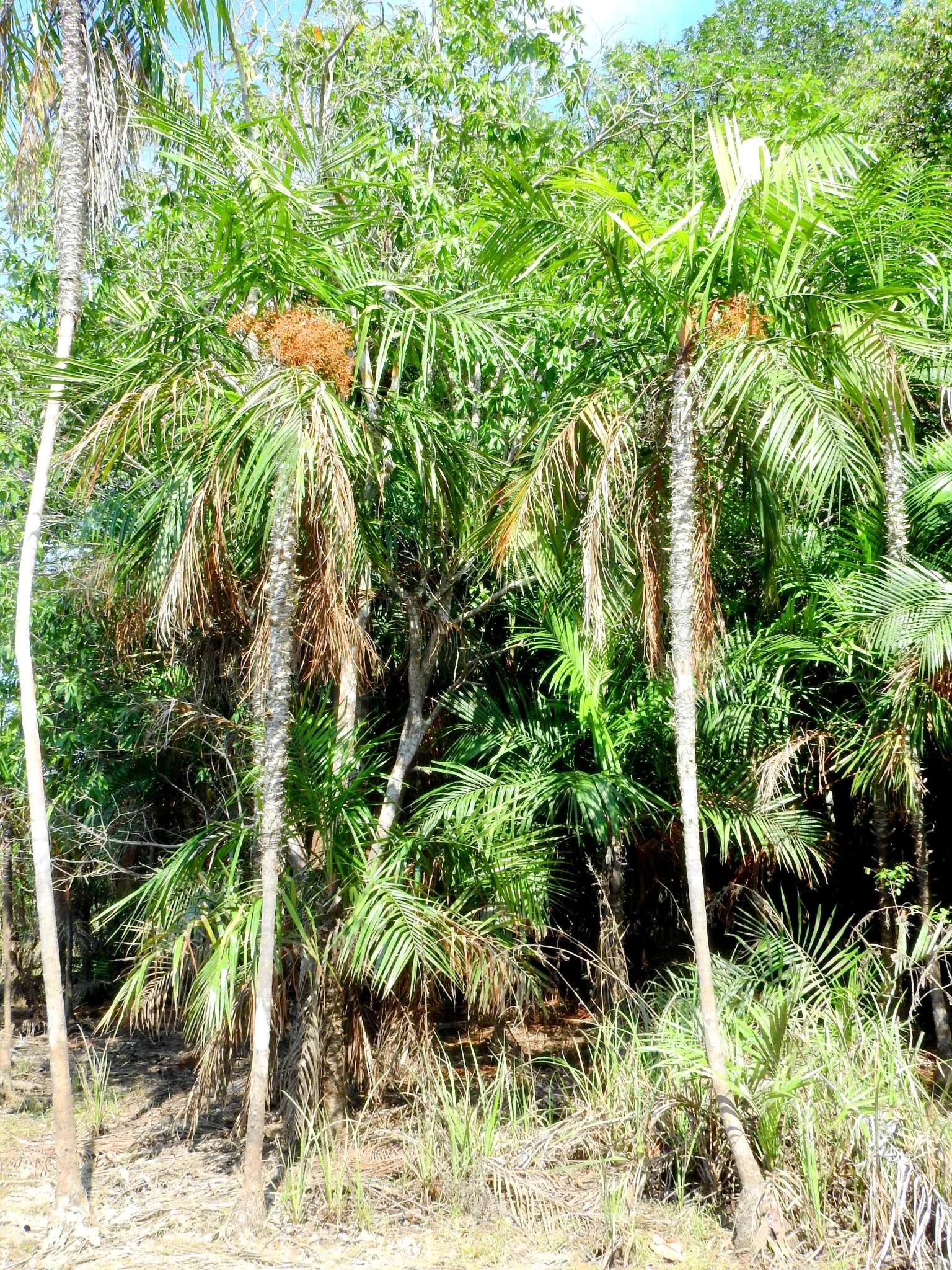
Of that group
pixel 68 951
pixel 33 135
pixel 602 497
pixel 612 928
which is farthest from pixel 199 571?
pixel 68 951

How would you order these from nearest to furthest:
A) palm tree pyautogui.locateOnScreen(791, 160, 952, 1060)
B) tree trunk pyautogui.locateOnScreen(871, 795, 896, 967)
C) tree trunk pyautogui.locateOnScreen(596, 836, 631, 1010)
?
palm tree pyautogui.locateOnScreen(791, 160, 952, 1060)
tree trunk pyautogui.locateOnScreen(871, 795, 896, 967)
tree trunk pyautogui.locateOnScreen(596, 836, 631, 1010)

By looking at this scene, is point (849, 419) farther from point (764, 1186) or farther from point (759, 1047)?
point (764, 1186)

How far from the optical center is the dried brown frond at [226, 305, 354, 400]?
222 inches

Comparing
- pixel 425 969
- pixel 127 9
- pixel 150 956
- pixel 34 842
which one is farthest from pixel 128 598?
pixel 127 9

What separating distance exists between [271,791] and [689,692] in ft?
7.34

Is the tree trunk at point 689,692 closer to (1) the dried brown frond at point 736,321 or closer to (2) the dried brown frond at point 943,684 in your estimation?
(1) the dried brown frond at point 736,321

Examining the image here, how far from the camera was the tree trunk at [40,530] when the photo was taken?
5.96m

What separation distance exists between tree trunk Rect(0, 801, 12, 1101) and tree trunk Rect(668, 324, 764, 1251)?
5.88m

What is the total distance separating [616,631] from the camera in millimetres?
6762

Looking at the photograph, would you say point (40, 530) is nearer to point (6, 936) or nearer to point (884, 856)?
point (6, 936)

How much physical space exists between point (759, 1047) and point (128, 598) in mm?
4471

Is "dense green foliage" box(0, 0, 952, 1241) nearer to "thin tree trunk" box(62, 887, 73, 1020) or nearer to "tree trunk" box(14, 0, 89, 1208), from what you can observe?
"tree trunk" box(14, 0, 89, 1208)

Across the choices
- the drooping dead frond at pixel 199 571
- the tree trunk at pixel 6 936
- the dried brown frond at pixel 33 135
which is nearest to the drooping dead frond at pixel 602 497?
the drooping dead frond at pixel 199 571

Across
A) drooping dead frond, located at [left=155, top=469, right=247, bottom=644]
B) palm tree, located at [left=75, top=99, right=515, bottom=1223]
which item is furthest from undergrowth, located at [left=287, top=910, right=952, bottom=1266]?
drooping dead frond, located at [left=155, top=469, right=247, bottom=644]
